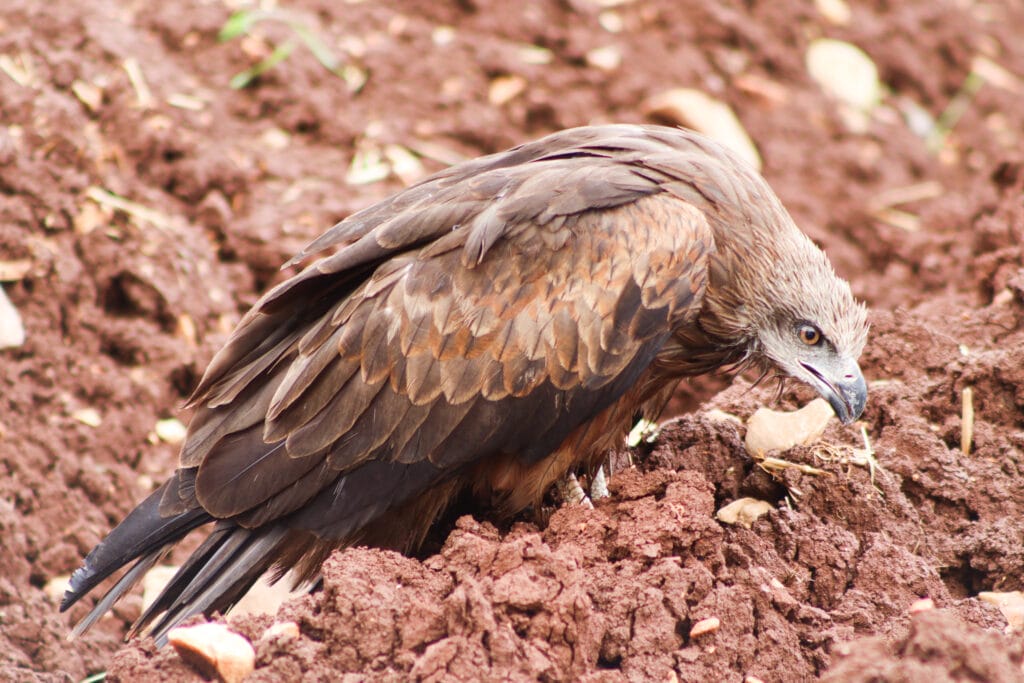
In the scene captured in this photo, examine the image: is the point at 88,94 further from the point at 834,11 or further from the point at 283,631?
the point at 834,11

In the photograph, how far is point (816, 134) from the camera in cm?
843

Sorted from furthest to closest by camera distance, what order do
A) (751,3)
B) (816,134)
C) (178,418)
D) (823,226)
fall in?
(751,3) < (816,134) < (823,226) < (178,418)

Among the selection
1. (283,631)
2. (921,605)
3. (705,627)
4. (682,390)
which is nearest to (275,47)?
(682,390)

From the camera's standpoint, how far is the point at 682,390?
6.48 meters

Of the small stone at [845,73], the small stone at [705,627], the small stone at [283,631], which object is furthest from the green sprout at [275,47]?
the small stone at [705,627]

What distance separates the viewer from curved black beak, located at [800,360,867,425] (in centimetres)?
446

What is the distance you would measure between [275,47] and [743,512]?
478cm

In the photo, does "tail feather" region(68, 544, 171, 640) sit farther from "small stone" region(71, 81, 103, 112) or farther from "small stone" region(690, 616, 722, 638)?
"small stone" region(71, 81, 103, 112)

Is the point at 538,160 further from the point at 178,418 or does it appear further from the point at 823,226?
the point at 823,226

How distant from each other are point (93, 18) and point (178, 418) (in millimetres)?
2802

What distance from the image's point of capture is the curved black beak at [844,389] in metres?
4.46

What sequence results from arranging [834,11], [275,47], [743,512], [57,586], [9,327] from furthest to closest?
[834,11] < [275,47] < [9,327] < [57,586] < [743,512]

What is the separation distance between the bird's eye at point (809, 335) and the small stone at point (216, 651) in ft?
7.75

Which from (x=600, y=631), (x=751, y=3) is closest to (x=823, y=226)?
(x=751, y=3)
